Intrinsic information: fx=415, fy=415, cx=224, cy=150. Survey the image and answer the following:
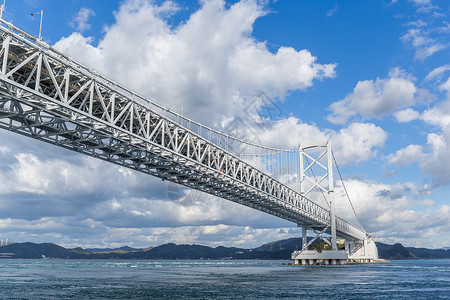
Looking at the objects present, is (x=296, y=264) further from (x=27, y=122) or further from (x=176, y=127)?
(x=27, y=122)

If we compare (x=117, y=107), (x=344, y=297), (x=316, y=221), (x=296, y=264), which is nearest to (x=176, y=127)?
(x=117, y=107)

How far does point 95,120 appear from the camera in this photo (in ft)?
104

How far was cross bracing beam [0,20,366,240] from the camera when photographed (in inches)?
1046

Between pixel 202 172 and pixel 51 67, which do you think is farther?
pixel 202 172

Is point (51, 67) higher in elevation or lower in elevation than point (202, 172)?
higher

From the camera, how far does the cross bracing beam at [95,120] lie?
87.2 feet

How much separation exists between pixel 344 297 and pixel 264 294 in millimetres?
6625

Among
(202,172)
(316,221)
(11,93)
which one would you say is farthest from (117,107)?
(316,221)

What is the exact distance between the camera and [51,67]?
28656 millimetres

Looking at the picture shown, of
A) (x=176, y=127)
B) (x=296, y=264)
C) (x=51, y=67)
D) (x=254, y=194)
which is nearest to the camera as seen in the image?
(x=51, y=67)

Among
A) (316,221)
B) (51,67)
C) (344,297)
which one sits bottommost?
(344,297)

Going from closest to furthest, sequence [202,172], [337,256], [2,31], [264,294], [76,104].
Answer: [2,31] < [76,104] < [264,294] < [202,172] < [337,256]

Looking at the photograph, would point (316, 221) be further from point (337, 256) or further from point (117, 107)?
point (117, 107)

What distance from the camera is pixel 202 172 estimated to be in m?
48.9
